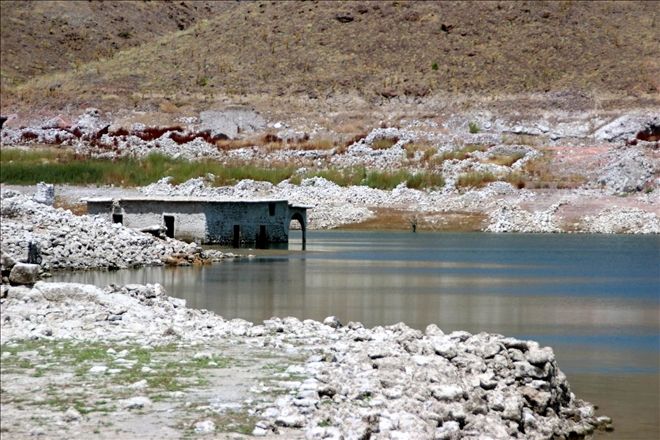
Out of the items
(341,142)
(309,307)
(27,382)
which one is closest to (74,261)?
(309,307)

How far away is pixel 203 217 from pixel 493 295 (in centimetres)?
1631

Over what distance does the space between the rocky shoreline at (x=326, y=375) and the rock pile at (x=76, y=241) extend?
12097 mm

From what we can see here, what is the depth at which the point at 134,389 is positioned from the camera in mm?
13875

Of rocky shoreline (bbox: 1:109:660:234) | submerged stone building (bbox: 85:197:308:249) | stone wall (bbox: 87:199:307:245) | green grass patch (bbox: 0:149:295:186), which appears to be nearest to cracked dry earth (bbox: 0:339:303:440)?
submerged stone building (bbox: 85:197:308:249)

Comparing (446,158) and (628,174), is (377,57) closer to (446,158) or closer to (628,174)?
(446,158)

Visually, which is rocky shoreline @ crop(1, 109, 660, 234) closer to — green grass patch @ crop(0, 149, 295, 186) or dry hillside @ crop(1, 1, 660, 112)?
green grass patch @ crop(0, 149, 295, 186)

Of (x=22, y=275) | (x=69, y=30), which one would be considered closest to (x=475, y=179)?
(x=22, y=275)

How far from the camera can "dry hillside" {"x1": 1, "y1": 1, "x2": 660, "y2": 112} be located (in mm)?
86938

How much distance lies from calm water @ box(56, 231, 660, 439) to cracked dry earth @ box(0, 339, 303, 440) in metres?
4.85

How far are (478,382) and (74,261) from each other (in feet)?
70.0

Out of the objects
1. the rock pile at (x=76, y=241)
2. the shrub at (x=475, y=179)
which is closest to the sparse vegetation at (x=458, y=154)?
the shrub at (x=475, y=179)

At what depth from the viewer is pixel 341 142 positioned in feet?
254

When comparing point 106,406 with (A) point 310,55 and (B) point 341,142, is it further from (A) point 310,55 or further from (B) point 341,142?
(A) point 310,55

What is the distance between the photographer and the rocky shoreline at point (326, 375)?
13117 millimetres
